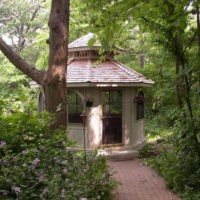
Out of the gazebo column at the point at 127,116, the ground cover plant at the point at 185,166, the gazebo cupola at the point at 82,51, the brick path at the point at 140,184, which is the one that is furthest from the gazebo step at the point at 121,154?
the gazebo cupola at the point at 82,51

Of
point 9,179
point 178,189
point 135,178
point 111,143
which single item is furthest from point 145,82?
point 9,179

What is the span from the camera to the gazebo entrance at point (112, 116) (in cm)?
931

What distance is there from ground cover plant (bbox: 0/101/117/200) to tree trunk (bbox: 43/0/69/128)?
1.48 meters

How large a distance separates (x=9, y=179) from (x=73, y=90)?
23.3ft

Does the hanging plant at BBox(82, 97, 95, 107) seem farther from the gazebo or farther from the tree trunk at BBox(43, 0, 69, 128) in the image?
the tree trunk at BBox(43, 0, 69, 128)

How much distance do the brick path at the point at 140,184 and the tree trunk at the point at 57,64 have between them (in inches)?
88.0

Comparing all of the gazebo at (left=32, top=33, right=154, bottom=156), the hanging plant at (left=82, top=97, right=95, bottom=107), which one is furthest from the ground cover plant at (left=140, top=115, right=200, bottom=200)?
the hanging plant at (left=82, top=97, right=95, bottom=107)

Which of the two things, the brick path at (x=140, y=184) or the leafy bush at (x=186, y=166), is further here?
the brick path at (x=140, y=184)

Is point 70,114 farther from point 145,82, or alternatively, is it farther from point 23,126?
point 23,126

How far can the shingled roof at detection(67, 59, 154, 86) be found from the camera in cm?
872

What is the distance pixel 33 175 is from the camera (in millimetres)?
2570

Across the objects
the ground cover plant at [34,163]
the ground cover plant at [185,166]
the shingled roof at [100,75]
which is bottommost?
the ground cover plant at [185,166]

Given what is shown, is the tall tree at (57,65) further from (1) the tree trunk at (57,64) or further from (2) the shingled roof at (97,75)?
(2) the shingled roof at (97,75)

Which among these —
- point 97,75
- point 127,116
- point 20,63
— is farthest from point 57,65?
point 127,116
